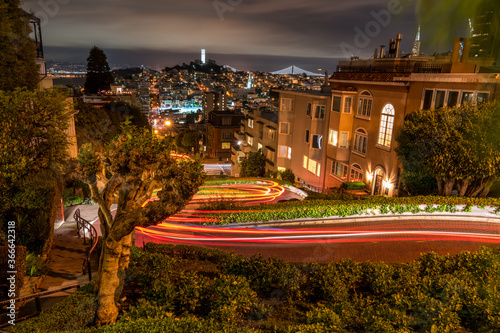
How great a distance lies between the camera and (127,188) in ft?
25.9

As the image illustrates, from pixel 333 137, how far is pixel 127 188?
24102 mm

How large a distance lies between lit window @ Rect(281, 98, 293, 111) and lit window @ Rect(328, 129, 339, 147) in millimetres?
7579

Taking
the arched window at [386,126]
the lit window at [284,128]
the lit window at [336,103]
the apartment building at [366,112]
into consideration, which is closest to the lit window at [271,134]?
the lit window at [284,128]

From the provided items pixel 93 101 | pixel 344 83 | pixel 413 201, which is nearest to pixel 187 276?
pixel 413 201

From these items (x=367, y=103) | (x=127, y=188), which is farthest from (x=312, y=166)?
(x=127, y=188)

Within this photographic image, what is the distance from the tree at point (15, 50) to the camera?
14.9m

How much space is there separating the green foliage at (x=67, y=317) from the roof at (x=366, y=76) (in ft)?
72.9

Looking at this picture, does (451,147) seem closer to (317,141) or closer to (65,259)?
(317,141)

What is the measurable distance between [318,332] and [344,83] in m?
25.3

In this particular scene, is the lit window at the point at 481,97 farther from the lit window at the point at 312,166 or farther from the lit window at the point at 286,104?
the lit window at the point at 286,104

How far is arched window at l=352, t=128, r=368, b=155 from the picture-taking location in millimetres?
26906

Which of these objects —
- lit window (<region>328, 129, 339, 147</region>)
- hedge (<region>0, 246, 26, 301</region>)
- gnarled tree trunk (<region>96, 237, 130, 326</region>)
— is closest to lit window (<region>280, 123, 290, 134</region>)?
lit window (<region>328, 129, 339, 147</region>)

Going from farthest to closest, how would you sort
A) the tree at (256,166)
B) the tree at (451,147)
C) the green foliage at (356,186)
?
1. the tree at (256,166)
2. the green foliage at (356,186)
3. the tree at (451,147)

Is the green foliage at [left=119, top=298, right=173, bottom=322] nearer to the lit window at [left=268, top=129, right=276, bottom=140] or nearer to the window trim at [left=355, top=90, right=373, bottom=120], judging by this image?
the window trim at [left=355, top=90, right=373, bottom=120]
